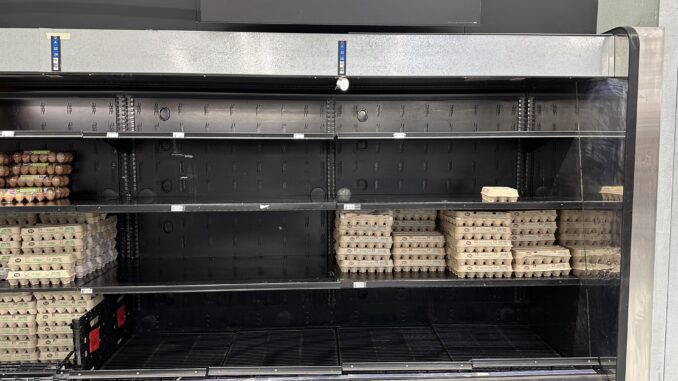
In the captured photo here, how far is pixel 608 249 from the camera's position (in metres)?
2.73

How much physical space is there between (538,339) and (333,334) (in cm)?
159

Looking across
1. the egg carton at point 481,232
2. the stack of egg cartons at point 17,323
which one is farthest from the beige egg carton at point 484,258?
the stack of egg cartons at point 17,323

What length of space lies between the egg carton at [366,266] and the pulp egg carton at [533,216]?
0.98 metres

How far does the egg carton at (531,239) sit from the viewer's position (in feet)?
10.2

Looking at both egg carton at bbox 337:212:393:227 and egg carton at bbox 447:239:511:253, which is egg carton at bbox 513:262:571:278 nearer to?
egg carton at bbox 447:239:511:253

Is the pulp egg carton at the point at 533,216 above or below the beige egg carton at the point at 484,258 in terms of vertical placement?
above

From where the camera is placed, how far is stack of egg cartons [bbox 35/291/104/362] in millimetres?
2840

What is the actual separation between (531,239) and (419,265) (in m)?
0.85

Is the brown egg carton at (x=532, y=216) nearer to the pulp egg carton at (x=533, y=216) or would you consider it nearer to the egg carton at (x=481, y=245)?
the pulp egg carton at (x=533, y=216)

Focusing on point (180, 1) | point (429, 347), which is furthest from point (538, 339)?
point (180, 1)

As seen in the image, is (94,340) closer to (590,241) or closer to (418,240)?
(418,240)

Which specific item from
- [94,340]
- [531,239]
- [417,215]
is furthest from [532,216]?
[94,340]

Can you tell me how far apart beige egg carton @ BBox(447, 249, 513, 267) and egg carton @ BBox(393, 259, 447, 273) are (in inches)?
5.5

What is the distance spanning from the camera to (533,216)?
10.2 ft
